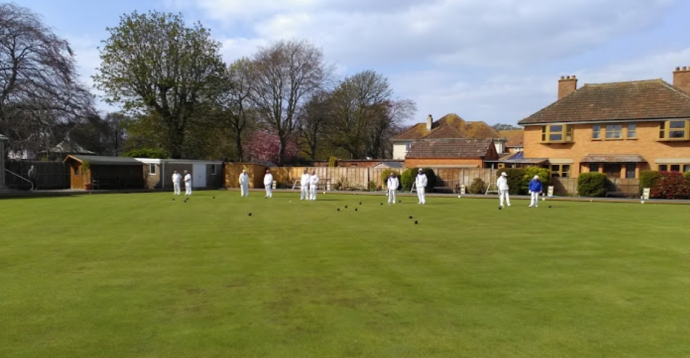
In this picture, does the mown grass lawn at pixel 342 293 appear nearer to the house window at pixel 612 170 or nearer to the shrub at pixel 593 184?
the shrub at pixel 593 184

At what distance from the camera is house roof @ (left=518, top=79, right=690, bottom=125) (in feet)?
109

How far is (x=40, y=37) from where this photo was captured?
35.5 m

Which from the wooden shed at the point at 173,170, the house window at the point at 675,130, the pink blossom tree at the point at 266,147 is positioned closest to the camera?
the house window at the point at 675,130

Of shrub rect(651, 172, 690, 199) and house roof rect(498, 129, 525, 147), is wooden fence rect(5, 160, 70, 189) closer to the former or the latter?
shrub rect(651, 172, 690, 199)

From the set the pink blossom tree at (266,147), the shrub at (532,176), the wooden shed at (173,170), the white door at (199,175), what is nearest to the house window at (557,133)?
the shrub at (532,176)

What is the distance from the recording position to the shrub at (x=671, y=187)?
95.2ft

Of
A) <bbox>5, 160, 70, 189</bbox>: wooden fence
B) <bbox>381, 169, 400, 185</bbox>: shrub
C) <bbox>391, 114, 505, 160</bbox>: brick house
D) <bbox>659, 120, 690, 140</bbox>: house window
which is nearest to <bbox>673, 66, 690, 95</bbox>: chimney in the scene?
<bbox>659, 120, 690, 140</bbox>: house window

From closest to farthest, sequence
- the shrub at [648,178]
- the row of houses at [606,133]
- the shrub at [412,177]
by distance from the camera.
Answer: the shrub at [648,178]
the row of houses at [606,133]
the shrub at [412,177]

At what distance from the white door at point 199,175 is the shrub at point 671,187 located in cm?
3432

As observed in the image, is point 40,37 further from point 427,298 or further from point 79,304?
point 427,298

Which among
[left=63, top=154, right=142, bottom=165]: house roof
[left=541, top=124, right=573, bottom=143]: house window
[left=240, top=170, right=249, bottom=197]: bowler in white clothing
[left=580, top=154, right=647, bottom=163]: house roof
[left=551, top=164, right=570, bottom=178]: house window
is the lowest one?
[left=240, top=170, right=249, bottom=197]: bowler in white clothing

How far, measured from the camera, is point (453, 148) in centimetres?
4147

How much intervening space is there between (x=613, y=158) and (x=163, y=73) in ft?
122

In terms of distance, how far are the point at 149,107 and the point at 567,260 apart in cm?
4249
